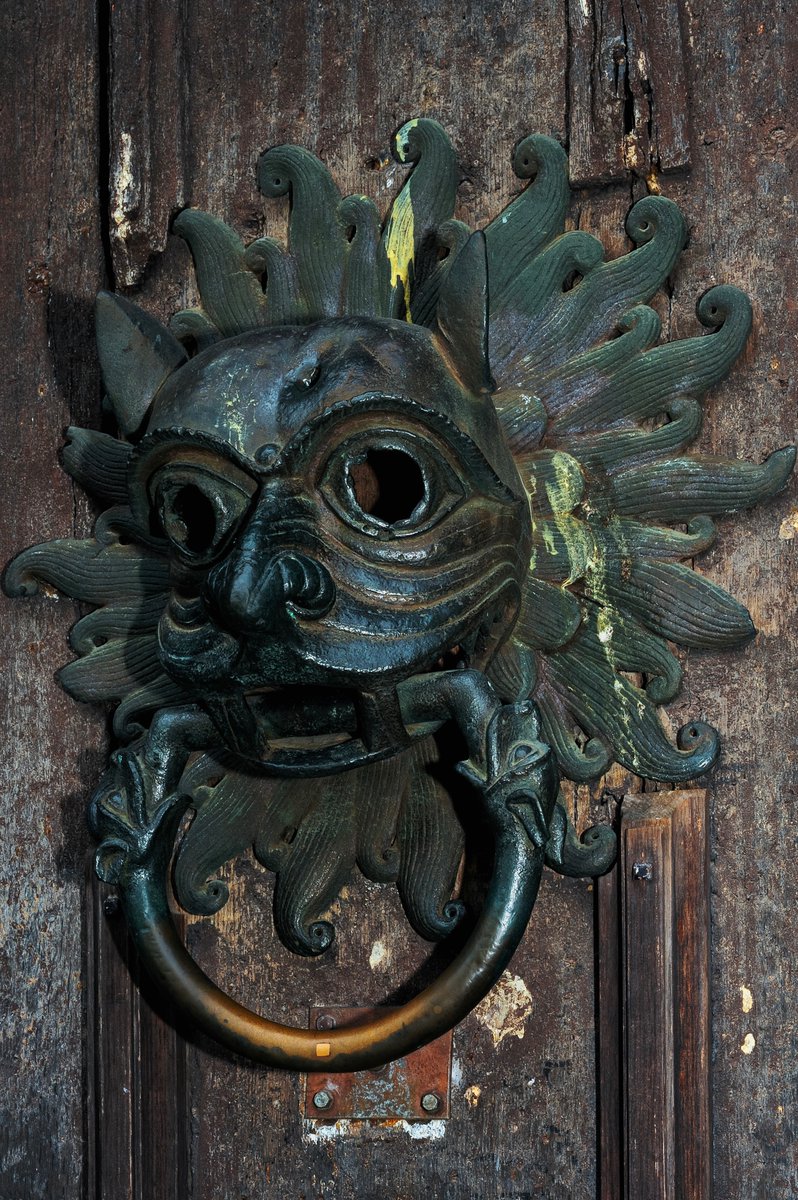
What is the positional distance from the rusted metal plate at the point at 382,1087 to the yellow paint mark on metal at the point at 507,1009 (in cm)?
3

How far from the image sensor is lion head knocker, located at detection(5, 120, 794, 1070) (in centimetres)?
106

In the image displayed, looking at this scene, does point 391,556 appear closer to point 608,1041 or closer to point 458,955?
point 458,955

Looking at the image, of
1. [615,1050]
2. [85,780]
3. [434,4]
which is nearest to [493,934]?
[615,1050]

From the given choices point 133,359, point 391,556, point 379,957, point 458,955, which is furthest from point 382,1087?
point 133,359

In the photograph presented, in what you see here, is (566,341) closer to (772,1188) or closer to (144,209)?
(144,209)

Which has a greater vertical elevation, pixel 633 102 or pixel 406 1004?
pixel 633 102

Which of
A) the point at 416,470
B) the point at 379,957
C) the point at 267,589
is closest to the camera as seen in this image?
the point at 267,589

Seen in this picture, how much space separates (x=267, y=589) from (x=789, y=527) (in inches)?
15.5

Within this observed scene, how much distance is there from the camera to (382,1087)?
122cm

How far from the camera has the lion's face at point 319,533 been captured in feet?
3.43

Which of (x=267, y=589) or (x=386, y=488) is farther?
(x=386, y=488)

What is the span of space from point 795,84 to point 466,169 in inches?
9.7

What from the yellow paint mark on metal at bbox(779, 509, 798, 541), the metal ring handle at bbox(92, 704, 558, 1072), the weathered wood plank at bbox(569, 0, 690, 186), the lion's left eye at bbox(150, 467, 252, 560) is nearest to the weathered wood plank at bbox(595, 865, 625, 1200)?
the metal ring handle at bbox(92, 704, 558, 1072)

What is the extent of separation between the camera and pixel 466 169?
1.29 m
